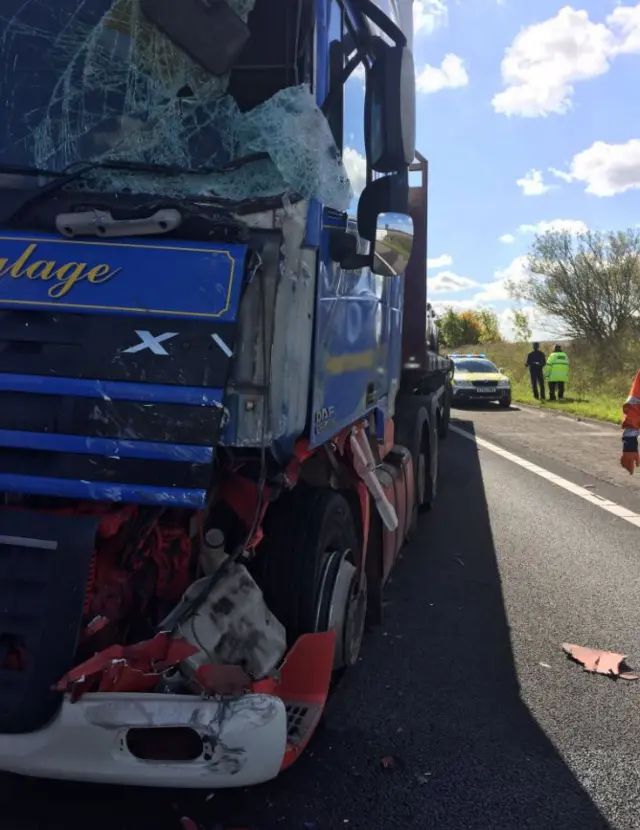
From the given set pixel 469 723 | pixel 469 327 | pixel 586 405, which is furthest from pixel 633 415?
pixel 469 327

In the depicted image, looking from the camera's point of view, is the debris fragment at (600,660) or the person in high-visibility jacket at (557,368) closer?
the debris fragment at (600,660)

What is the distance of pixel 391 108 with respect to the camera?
10.0 feet

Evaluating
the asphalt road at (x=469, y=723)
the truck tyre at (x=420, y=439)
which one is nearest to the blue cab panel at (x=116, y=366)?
the asphalt road at (x=469, y=723)

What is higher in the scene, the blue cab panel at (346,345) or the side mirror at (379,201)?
the side mirror at (379,201)

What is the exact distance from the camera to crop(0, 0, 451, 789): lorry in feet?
7.25

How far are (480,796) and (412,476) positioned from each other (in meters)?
3.08

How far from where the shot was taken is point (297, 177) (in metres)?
2.69

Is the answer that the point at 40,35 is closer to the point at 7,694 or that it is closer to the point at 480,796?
the point at 7,694

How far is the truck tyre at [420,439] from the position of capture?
6.25m

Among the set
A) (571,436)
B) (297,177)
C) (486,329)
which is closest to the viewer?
Result: (297,177)

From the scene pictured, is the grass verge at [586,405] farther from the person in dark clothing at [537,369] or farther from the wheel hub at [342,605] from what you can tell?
the wheel hub at [342,605]

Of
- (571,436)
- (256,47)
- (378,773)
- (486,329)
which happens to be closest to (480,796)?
(378,773)

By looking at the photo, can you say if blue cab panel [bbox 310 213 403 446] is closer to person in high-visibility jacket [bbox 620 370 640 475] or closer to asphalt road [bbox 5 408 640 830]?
asphalt road [bbox 5 408 640 830]

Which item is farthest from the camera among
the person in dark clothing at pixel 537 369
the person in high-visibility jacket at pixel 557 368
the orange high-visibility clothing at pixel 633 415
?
the person in dark clothing at pixel 537 369
